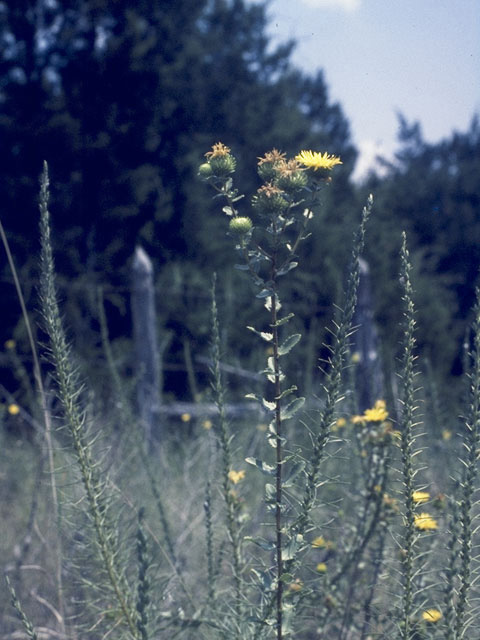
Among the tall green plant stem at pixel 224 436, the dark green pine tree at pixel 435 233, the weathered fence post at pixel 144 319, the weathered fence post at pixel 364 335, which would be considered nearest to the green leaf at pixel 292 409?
A: the tall green plant stem at pixel 224 436

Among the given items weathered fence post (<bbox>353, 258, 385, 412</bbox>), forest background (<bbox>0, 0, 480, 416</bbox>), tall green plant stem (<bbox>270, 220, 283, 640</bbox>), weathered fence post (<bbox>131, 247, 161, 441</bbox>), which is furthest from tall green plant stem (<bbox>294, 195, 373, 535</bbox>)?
forest background (<bbox>0, 0, 480, 416</bbox>)

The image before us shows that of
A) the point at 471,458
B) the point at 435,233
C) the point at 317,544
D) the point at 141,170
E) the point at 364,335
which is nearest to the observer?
the point at 471,458

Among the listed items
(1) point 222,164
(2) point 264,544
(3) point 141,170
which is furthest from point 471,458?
(3) point 141,170

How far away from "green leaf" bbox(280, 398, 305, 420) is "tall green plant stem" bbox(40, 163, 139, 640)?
37 cm

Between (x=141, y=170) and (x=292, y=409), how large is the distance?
727 cm

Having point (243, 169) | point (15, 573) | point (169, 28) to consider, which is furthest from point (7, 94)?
point (15, 573)

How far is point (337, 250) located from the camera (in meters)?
9.34

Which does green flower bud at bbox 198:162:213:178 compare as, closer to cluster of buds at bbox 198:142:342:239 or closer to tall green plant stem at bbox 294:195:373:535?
cluster of buds at bbox 198:142:342:239

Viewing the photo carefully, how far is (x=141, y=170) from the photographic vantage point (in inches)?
314

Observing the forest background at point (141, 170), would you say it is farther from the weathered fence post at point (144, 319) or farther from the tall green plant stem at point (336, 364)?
the tall green plant stem at point (336, 364)

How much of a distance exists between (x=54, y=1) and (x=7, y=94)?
1259 mm

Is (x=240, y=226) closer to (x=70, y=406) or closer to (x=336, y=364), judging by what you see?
(x=336, y=364)

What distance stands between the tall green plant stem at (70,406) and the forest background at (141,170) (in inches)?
192

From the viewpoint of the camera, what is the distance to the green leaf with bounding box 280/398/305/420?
106 cm
